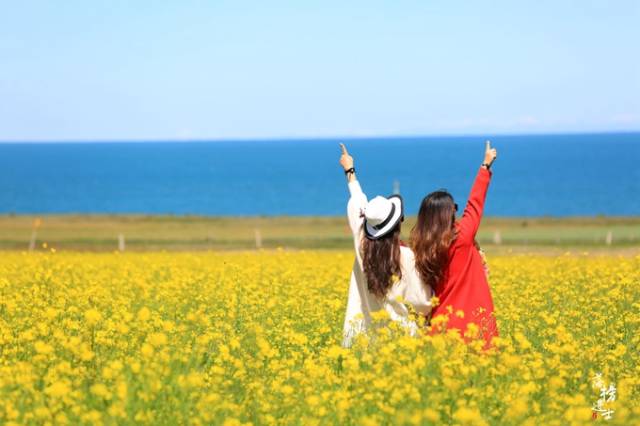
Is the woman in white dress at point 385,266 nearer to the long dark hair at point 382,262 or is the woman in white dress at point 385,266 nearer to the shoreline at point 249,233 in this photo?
the long dark hair at point 382,262

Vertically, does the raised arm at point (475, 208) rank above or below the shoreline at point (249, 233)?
below

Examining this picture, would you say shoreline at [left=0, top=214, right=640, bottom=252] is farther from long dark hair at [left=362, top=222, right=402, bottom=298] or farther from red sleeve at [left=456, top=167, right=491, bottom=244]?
long dark hair at [left=362, top=222, right=402, bottom=298]

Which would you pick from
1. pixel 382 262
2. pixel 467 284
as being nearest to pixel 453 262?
pixel 467 284

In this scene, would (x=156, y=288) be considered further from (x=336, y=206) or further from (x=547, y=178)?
(x=547, y=178)

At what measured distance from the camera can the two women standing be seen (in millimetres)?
7797

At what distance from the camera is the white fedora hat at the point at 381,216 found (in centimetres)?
788

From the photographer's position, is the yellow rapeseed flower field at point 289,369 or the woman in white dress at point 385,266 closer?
the yellow rapeseed flower field at point 289,369

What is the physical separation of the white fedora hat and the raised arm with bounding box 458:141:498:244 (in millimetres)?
468

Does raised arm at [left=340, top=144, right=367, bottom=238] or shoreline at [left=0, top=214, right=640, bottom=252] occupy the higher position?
shoreline at [left=0, top=214, right=640, bottom=252]
